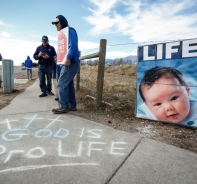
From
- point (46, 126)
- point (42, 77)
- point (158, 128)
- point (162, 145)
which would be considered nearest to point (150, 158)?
point (162, 145)

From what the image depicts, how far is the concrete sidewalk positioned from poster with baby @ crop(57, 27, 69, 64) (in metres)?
1.36

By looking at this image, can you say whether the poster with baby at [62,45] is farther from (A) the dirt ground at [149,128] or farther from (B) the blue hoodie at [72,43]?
(A) the dirt ground at [149,128]

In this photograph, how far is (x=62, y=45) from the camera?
14.3ft

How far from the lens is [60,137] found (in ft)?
10.4

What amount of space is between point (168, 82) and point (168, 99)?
11.8 inches

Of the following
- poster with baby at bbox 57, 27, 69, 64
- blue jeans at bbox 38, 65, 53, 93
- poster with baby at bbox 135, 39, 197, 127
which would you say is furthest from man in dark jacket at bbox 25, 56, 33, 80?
poster with baby at bbox 135, 39, 197, 127

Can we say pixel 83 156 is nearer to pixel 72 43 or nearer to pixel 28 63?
pixel 72 43

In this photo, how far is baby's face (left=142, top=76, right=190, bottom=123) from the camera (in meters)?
3.55

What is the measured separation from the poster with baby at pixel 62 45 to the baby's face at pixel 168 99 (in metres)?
1.75

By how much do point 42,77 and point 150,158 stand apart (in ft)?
14.6

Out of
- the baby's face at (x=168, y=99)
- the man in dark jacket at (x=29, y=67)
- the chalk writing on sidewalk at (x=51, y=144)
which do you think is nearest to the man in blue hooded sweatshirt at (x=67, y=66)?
the chalk writing on sidewalk at (x=51, y=144)

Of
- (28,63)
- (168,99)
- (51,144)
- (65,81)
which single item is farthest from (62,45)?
(28,63)

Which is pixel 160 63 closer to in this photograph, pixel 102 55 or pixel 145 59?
pixel 145 59

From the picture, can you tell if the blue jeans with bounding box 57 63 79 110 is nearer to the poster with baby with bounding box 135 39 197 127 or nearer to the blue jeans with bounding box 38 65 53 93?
the poster with baby with bounding box 135 39 197 127
